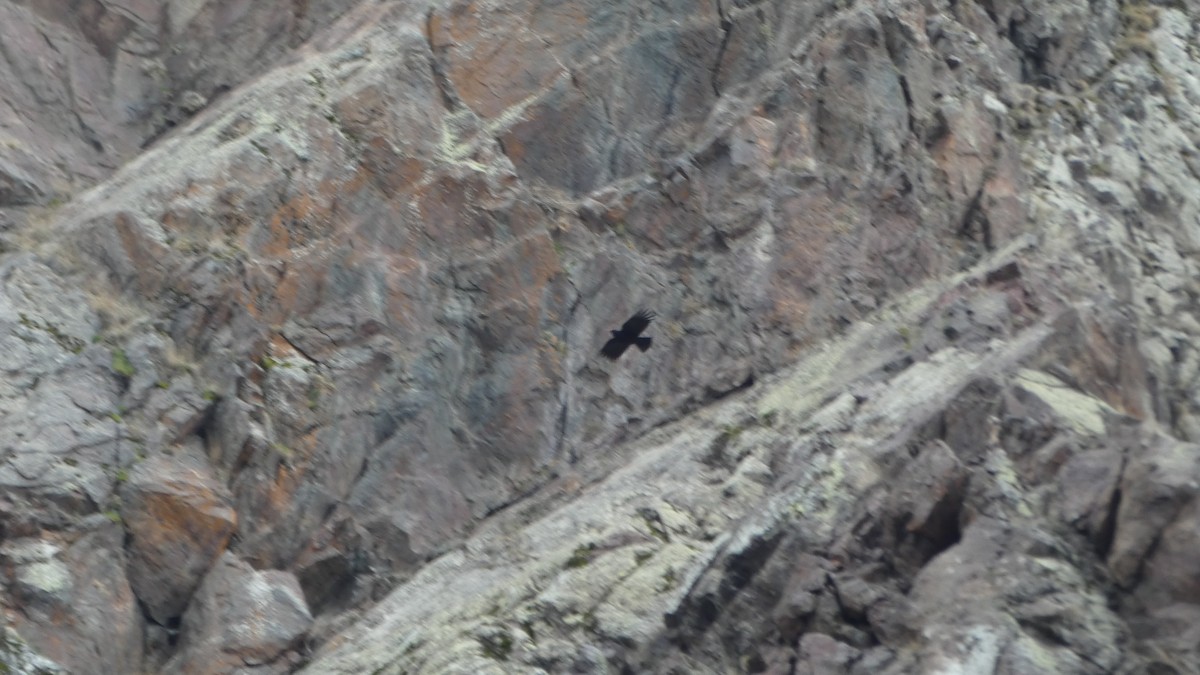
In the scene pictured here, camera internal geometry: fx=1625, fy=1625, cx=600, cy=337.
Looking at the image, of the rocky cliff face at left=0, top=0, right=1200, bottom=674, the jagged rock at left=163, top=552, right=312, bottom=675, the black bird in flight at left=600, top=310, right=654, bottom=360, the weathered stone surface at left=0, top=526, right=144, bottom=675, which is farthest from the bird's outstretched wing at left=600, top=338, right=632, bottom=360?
the weathered stone surface at left=0, top=526, right=144, bottom=675

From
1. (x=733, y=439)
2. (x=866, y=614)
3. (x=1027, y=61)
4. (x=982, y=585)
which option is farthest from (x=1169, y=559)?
(x=1027, y=61)

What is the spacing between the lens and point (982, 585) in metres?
12.2

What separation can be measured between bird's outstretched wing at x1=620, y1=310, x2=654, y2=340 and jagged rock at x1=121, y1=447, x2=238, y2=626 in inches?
196

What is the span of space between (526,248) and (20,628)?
702 cm

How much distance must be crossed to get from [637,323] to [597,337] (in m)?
0.51

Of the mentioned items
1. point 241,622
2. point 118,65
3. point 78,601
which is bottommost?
point 241,622

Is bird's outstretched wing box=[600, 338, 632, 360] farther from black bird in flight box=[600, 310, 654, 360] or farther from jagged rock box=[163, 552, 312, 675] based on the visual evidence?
jagged rock box=[163, 552, 312, 675]

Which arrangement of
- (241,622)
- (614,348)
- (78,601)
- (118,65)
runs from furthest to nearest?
(118,65) → (614,348) → (241,622) → (78,601)

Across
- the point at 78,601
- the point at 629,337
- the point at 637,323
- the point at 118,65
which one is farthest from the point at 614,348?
the point at 118,65

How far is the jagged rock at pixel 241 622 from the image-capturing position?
50.9ft

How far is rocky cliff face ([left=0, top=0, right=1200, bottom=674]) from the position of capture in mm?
13258

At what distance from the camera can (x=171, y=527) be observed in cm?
1625

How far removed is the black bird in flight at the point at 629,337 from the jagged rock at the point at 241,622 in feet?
15.1

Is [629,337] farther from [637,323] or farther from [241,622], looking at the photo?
[241,622]
